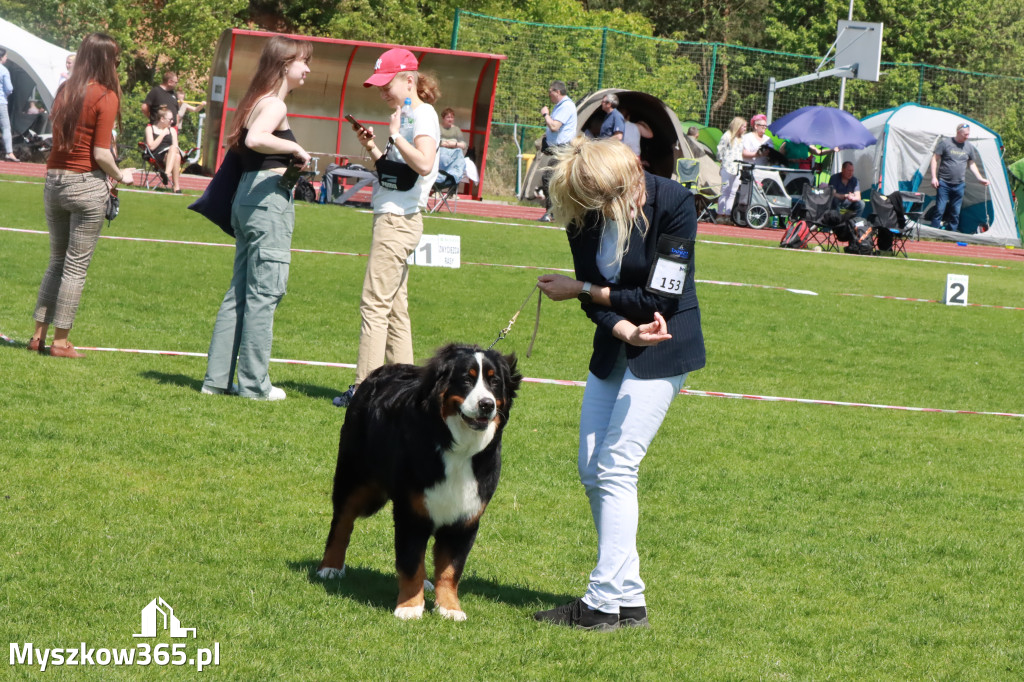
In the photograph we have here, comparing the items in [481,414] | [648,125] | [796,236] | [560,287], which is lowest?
[481,414]

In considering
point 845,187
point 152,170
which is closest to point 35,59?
point 152,170

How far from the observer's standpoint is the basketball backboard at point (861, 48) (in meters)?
32.6

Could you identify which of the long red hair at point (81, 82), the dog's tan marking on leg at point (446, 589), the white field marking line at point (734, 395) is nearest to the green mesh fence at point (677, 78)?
the white field marking line at point (734, 395)

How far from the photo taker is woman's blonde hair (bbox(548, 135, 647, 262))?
4168 mm

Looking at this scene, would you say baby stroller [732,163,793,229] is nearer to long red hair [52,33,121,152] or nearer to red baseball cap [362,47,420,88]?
red baseball cap [362,47,420,88]

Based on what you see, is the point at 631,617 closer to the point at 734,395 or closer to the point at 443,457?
the point at 443,457

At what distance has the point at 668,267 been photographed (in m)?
4.26

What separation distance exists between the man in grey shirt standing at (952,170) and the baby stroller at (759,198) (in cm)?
368

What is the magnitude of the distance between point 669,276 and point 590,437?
2.27 feet

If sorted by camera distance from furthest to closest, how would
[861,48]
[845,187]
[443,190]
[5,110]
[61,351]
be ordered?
[861,48]
[5,110]
[845,187]
[443,190]
[61,351]

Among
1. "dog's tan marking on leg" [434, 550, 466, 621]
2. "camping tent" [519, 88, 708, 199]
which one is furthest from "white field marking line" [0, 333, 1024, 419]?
"camping tent" [519, 88, 708, 199]

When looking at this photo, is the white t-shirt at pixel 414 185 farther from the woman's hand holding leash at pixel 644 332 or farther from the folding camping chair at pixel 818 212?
the folding camping chair at pixel 818 212

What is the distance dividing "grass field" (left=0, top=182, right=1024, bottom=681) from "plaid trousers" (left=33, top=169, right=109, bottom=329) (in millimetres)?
402

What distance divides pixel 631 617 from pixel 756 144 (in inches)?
858
